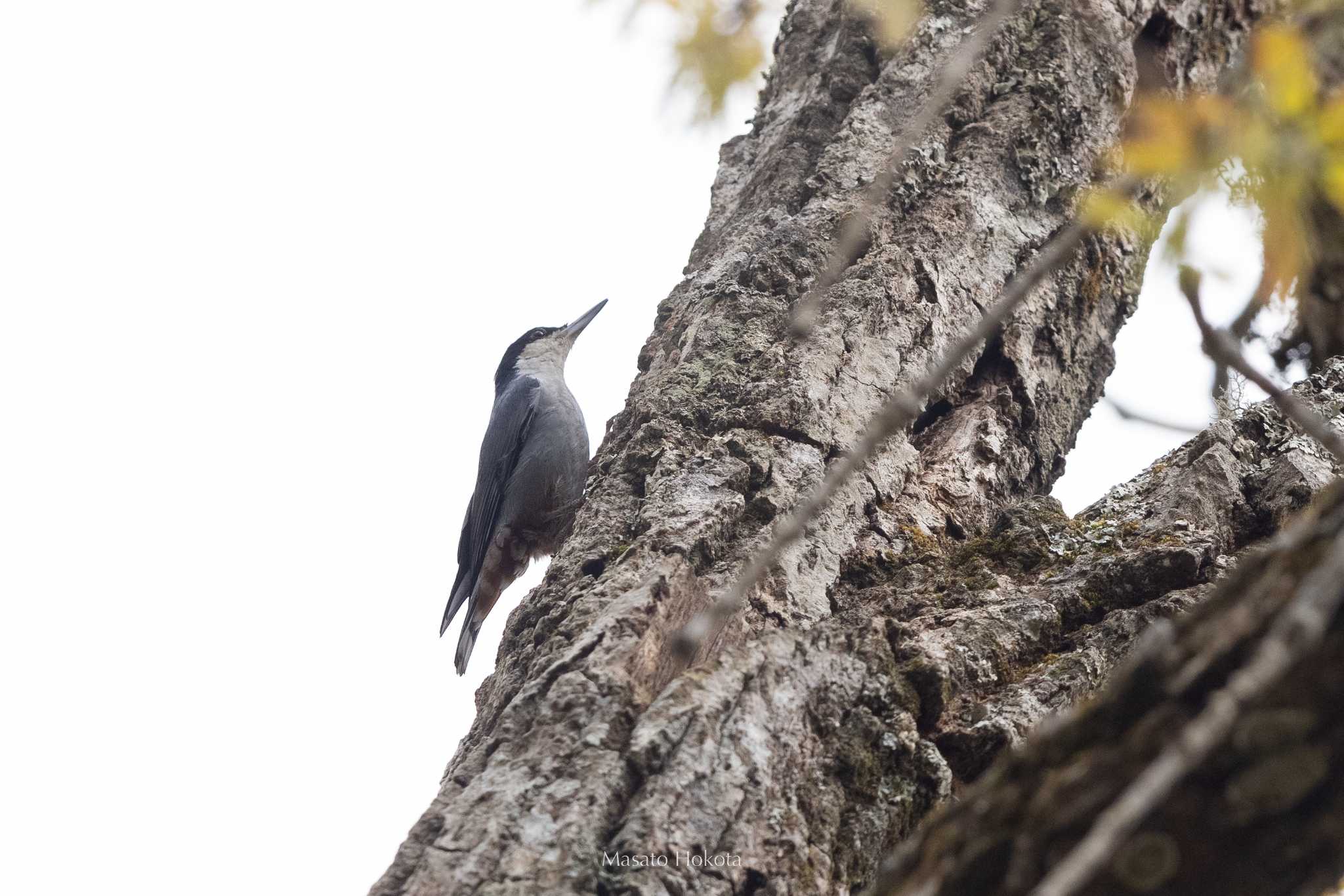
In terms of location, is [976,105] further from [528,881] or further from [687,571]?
[528,881]

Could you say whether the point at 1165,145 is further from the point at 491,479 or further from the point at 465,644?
the point at 491,479

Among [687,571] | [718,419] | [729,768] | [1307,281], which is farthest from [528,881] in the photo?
[1307,281]

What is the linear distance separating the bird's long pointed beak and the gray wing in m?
0.59

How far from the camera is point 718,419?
237 cm

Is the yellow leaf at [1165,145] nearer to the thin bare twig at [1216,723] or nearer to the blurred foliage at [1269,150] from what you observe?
the blurred foliage at [1269,150]

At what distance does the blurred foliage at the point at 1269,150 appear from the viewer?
1390 mm

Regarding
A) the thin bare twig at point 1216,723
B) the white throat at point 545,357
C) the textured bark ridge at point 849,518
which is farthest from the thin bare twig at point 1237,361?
the white throat at point 545,357

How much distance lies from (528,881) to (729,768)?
0.31 metres

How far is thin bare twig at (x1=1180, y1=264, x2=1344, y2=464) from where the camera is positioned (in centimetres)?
100

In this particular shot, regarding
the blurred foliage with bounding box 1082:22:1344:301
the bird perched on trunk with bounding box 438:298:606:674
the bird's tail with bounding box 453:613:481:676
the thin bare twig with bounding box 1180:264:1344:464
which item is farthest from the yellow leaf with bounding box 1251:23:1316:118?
the bird's tail with bounding box 453:613:481:676

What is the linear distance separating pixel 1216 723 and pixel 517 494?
4.20 metres

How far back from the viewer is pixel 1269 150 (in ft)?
4.75

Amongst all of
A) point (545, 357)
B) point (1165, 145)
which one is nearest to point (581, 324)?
point (545, 357)

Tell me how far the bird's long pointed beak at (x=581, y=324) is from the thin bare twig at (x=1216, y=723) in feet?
17.0
